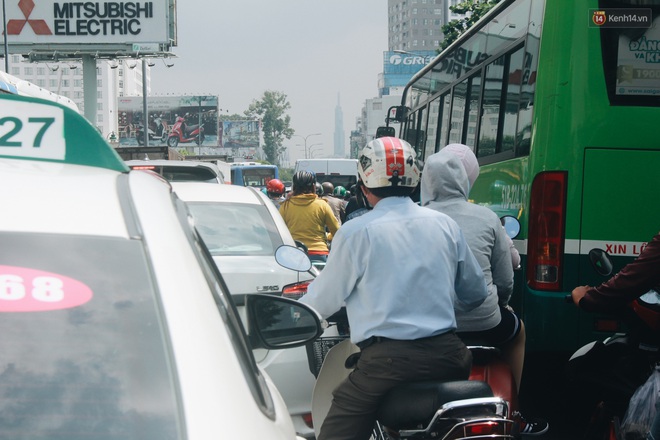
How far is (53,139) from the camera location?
223cm

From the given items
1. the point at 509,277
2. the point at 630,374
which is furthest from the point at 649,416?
the point at 509,277

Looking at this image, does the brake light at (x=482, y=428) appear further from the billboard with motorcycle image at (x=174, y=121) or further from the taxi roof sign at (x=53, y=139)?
the billboard with motorcycle image at (x=174, y=121)

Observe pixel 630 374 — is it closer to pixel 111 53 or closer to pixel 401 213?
pixel 401 213

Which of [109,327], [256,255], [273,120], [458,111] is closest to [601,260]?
[256,255]

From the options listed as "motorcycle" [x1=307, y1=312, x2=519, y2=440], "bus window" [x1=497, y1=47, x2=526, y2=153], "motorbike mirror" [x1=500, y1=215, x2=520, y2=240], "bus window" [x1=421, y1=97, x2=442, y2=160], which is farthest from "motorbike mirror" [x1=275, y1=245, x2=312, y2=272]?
"bus window" [x1=421, y1=97, x2=442, y2=160]

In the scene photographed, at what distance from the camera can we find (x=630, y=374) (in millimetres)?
4152

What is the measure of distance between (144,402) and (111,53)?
4633cm

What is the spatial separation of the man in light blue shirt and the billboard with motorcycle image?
3719 inches

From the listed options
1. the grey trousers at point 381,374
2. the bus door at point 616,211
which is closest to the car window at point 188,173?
the bus door at point 616,211

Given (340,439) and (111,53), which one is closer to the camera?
(340,439)

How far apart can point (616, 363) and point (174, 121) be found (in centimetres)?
9517

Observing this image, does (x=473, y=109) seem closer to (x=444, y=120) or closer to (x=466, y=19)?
(x=444, y=120)

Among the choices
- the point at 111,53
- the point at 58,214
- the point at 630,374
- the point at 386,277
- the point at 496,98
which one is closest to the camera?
the point at 58,214

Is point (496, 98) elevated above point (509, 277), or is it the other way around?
point (496, 98)
